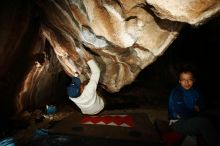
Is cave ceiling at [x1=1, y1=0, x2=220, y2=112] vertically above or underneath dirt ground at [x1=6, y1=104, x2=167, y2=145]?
above

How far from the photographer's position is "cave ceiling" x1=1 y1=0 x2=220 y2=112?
161 inches

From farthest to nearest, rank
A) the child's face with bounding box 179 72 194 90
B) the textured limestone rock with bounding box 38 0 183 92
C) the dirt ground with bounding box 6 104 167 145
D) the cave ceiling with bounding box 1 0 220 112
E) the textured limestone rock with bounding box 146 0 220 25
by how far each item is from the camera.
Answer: the dirt ground with bounding box 6 104 167 145 → the textured limestone rock with bounding box 38 0 183 92 → the child's face with bounding box 179 72 194 90 → the cave ceiling with bounding box 1 0 220 112 → the textured limestone rock with bounding box 146 0 220 25

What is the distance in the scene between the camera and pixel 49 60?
31.4 feet

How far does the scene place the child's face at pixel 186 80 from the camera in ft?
14.8

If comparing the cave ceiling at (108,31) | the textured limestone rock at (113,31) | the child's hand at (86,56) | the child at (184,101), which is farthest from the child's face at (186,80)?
the child's hand at (86,56)

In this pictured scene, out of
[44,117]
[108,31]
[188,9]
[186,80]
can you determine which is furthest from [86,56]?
[188,9]

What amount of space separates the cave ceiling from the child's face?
36.4 inches

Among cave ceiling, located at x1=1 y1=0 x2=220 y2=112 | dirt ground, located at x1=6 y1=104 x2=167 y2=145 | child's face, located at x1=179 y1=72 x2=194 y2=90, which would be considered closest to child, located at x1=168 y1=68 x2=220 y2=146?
child's face, located at x1=179 y1=72 x2=194 y2=90

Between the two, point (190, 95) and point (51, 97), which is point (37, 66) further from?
point (190, 95)

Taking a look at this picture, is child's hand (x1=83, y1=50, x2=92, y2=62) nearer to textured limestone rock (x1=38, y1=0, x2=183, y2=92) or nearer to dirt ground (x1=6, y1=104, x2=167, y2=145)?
textured limestone rock (x1=38, y1=0, x2=183, y2=92)

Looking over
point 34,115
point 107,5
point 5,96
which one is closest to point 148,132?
point 107,5

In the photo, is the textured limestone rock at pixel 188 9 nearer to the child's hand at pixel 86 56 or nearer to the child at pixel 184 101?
the child at pixel 184 101

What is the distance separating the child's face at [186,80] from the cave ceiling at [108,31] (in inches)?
36.4

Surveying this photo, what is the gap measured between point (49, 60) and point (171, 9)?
6.57 metres
